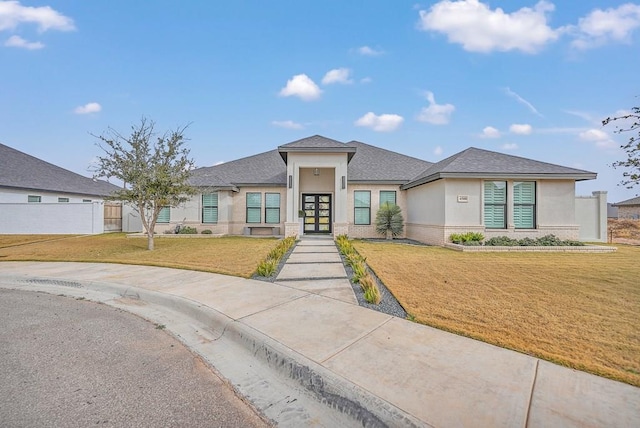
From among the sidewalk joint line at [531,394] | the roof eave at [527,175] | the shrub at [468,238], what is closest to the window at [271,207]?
the roof eave at [527,175]

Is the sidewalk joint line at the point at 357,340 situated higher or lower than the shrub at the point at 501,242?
lower

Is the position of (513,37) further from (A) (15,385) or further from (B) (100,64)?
(B) (100,64)

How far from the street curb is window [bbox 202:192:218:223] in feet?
46.4

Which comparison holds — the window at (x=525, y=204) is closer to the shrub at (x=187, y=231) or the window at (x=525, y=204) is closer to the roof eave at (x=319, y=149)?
the roof eave at (x=319, y=149)

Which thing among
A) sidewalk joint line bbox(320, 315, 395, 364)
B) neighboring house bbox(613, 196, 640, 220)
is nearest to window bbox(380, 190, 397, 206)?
sidewalk joint line bbox(320, 315, 395, 364)

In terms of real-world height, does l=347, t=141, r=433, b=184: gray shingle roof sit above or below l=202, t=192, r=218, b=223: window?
above

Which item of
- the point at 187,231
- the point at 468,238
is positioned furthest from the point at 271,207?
the point at 468,238

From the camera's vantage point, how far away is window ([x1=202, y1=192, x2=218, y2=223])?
62.6ft

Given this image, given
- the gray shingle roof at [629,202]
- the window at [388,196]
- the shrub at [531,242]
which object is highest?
the gray shingle roof at [629,202]

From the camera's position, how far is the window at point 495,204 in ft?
44.7

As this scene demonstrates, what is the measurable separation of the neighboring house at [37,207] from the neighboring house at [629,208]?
186 feet

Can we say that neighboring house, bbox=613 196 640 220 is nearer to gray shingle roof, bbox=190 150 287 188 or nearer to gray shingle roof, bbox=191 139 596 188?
gray shingle roof, bbox=191 139 596 188

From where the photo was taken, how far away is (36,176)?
2402 cm

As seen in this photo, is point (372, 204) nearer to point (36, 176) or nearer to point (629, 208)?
point (36, 176)
